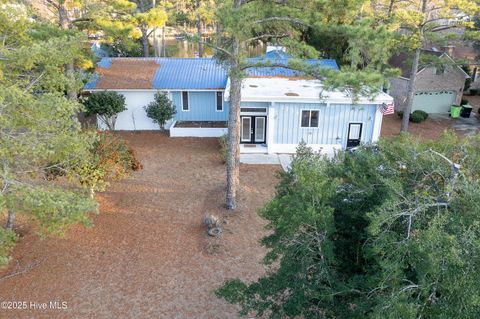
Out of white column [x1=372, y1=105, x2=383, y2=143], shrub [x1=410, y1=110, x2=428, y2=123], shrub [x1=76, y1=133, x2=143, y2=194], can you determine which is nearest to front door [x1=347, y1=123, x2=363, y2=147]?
white column [x1=372, y1=105, x2=383, y2=143]

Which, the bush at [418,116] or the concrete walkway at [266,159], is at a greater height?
the bush at [418,116]

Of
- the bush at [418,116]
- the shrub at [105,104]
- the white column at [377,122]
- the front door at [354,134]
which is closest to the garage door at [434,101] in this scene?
the bush at [418,116]

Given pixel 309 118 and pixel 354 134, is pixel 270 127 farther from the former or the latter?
pixel 354 134

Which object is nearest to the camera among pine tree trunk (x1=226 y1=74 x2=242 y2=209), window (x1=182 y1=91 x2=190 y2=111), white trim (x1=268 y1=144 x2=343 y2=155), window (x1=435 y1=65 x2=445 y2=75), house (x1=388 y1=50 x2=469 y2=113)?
pine tree trunk (x1=226 y1=74 x2=242 y2=209)

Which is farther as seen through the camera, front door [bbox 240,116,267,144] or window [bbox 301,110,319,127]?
front door [bbox 240,116,267,144]

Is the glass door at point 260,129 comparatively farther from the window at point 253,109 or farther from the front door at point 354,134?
the front door at point 354,134

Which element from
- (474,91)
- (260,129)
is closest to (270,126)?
(260,129)

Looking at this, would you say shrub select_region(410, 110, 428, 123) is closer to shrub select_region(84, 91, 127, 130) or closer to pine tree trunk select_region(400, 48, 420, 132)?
pine tree trunk select_region(400, 48, 420, 132)

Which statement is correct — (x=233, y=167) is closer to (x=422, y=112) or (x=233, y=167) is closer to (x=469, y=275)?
(x=469, y=275)
